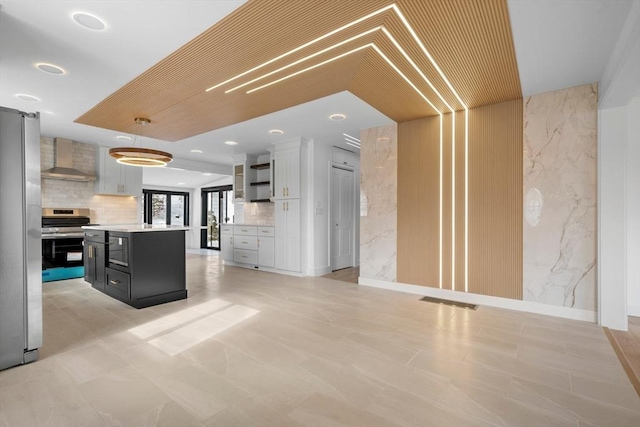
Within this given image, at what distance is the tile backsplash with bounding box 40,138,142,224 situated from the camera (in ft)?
19.1

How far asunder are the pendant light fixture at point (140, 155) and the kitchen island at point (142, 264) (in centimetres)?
97

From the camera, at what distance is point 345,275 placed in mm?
5945

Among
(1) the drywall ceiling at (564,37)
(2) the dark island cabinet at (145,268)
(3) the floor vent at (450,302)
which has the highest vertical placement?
(1) the drywall ceiling at (564,37)

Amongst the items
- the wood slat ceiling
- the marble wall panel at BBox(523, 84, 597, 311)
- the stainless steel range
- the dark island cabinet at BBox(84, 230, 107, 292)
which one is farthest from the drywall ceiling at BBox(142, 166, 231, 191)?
the marble wall panel at BBox(523, 84, 597, 311)

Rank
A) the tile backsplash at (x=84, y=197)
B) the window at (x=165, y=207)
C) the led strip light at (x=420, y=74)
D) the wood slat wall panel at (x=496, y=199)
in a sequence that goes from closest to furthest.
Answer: the led strip light at (x=420, y=74)
the wood slat wall panel at (x=496, y=199)
the tile backsplash at (x=84, y=197)
the window at (x=165, y=207)

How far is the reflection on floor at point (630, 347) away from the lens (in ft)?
7.41

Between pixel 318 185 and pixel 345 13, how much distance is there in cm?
385

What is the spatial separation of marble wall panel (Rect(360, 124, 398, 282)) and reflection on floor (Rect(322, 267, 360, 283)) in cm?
46

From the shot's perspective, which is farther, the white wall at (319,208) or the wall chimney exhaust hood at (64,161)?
the white wall at (319,208)

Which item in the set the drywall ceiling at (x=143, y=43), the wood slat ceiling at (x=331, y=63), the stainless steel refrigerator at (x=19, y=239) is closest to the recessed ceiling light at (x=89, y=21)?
the drywall ceiling at (x=143, y=43)

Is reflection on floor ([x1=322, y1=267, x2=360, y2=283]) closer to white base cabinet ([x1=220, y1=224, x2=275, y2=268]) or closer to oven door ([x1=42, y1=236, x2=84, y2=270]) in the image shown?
white base cabinet ([x1=220, y1=224, x2=275, y2=268])

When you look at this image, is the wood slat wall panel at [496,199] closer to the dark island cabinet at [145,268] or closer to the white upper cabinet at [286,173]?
the white upper cabinet at [286,173]

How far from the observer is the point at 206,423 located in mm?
1682

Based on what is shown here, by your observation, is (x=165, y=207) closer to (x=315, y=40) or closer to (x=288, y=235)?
(x=288, y=235)
